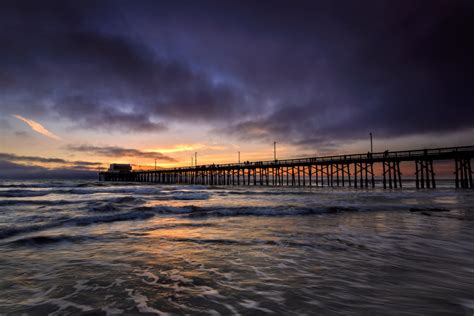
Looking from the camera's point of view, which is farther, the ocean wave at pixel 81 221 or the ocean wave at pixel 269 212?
the ocean wave at pixel 269 212

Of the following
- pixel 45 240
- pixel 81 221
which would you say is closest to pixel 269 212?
pixel 81 221

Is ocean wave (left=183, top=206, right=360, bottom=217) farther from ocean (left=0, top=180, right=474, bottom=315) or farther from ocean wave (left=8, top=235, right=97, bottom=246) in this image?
ocean wave (left=8, top=235, right=97, bottom=246)

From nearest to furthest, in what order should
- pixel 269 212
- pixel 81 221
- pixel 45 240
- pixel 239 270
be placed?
pixel 239 270
pixel 45 240
pixel 81 221
pixel 269 212

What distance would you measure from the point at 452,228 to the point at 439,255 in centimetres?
340

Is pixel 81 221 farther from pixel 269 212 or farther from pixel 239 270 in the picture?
pixel 239 270

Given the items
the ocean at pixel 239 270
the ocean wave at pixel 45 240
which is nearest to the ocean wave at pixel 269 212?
the ocean at pixel 239 270

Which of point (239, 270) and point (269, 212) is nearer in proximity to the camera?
point (239, 270)

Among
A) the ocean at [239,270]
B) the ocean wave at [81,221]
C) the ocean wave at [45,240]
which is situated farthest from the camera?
the ocean wave at [81,221]

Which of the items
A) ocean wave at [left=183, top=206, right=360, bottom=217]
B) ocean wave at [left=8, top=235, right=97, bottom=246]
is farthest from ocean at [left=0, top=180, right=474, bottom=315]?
ocean wave at [left=183, top=206, right=360, bottom=217]

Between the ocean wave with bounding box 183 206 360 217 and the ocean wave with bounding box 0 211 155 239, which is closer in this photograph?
the ocean wave with bounding box 0 211 155 239

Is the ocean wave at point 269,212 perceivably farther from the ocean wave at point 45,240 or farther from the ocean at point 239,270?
the ocean wave at point 45,240

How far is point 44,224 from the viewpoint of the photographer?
27.4 ft

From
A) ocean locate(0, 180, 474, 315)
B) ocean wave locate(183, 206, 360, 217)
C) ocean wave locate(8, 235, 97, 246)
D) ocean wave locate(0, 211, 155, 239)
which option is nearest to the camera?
ocean locate(0, 180, 474, 315)

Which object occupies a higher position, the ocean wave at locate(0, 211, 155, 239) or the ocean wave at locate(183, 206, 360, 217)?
the ocean wave at locate(0, 211, 155, 239)
